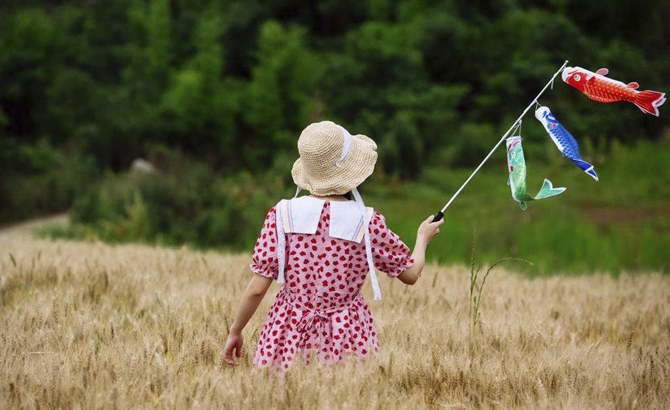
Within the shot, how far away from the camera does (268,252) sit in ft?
10.4

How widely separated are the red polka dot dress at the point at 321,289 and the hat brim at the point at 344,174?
76mm

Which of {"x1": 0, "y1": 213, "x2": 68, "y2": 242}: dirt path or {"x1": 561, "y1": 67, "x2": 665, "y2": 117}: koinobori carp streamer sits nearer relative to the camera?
{"x1": 561, "y1": 67, "x2": 665, "y2": 117}: koinobori carp streamer

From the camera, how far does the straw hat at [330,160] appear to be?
10.2ft

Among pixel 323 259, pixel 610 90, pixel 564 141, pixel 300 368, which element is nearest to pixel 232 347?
pixel 300 368

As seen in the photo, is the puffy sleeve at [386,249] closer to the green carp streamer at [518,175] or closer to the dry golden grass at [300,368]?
the dry golden grass at [300,368]

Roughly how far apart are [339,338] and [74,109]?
64.0 feet

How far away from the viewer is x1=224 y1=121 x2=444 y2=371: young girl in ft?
10.2

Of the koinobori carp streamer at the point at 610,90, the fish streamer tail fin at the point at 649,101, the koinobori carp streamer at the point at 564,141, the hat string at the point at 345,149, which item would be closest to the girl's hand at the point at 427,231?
the hat string at the point at 345,149

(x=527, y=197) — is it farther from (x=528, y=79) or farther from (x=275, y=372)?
(x=528, y=79)

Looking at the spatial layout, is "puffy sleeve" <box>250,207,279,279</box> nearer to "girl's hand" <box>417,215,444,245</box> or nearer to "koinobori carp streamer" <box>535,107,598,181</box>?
"girl's hand" <box>417,215,444,245</box>

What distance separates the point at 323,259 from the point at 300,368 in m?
0.46

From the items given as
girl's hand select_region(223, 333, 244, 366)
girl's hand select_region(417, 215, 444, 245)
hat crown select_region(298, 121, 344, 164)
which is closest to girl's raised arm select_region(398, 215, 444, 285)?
girl's hand select_region(417, 215, 444, 245)

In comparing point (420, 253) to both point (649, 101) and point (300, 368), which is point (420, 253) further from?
point (649, 101)

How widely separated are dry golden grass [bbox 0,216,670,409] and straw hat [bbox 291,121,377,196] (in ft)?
2.40
